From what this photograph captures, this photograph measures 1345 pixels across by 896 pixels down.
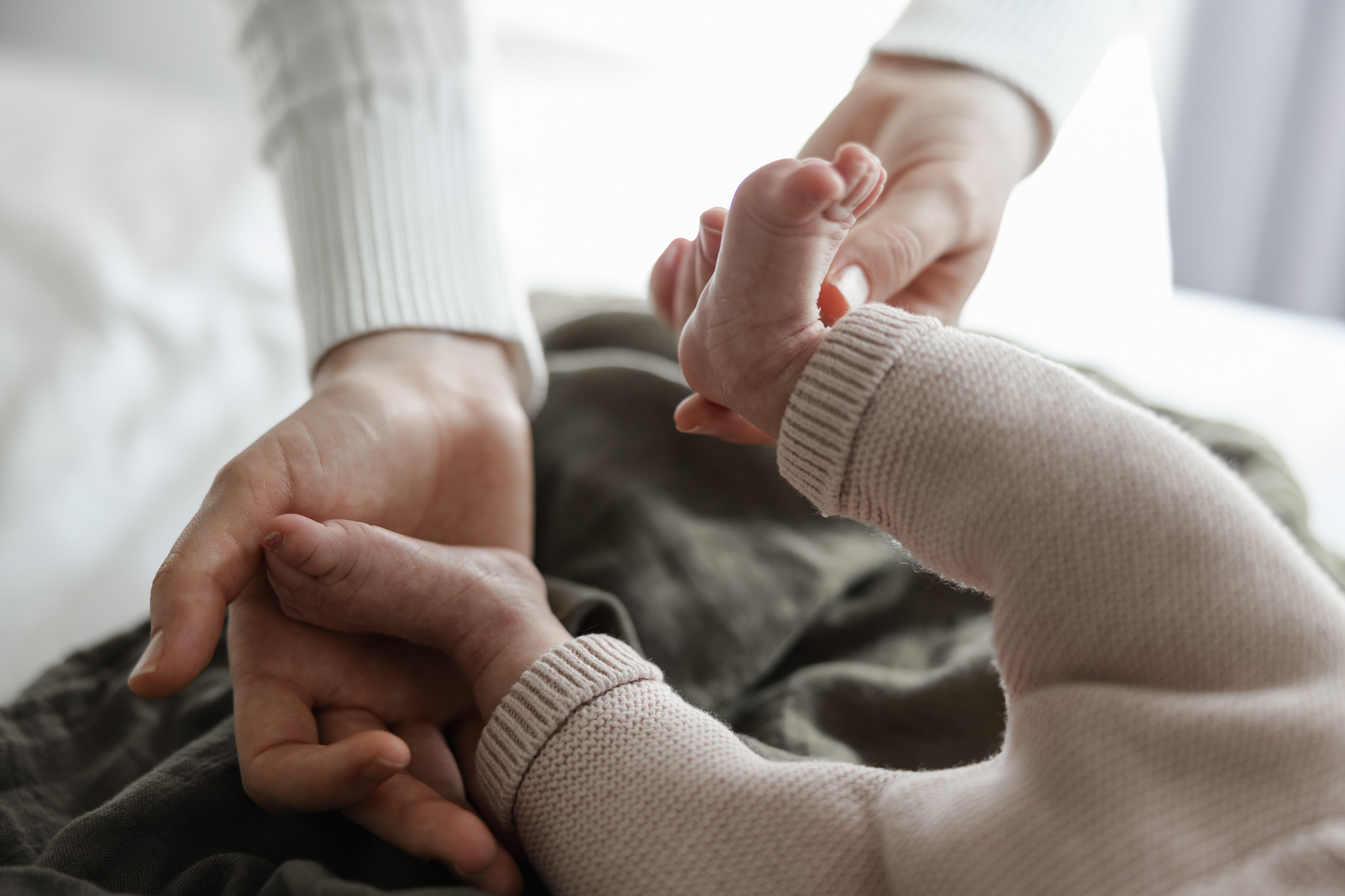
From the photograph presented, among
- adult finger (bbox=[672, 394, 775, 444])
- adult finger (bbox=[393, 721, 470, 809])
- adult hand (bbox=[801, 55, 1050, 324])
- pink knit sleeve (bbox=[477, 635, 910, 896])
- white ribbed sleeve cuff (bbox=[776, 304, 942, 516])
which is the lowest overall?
adult finger (bbox=[393, 721, 470, 809])

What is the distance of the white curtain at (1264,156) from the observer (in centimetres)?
149

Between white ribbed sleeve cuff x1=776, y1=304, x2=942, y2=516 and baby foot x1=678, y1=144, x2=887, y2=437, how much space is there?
0.02 m

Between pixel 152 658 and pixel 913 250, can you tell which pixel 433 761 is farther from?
pixel 913 250

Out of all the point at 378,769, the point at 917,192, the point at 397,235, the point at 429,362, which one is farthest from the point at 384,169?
the point at 378,769

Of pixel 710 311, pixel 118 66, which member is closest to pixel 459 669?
pixel 710 311

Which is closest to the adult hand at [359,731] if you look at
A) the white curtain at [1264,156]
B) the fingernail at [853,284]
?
the fingernail at [853,284]

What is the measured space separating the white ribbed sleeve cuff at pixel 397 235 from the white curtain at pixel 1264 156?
1346 mm

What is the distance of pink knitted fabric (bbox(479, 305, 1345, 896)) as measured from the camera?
0.33m

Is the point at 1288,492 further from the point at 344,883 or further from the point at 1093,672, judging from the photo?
the point at 344,883

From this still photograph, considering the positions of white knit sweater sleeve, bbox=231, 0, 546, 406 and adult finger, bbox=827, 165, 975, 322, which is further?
white knit sweater sleeve, bbox=231, 0, 546, 406

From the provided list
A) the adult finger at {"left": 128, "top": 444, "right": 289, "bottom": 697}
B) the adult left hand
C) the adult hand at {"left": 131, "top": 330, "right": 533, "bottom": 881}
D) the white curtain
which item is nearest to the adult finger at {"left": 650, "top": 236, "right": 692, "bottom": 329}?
the adult left hand

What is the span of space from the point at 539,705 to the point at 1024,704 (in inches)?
7.9

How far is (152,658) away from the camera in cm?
39

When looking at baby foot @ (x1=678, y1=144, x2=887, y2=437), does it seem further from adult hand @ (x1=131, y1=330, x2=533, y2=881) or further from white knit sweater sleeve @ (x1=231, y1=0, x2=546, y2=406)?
white knit sweater sleeve @ (x1=231, y1=0, x2=546, y2=406)
